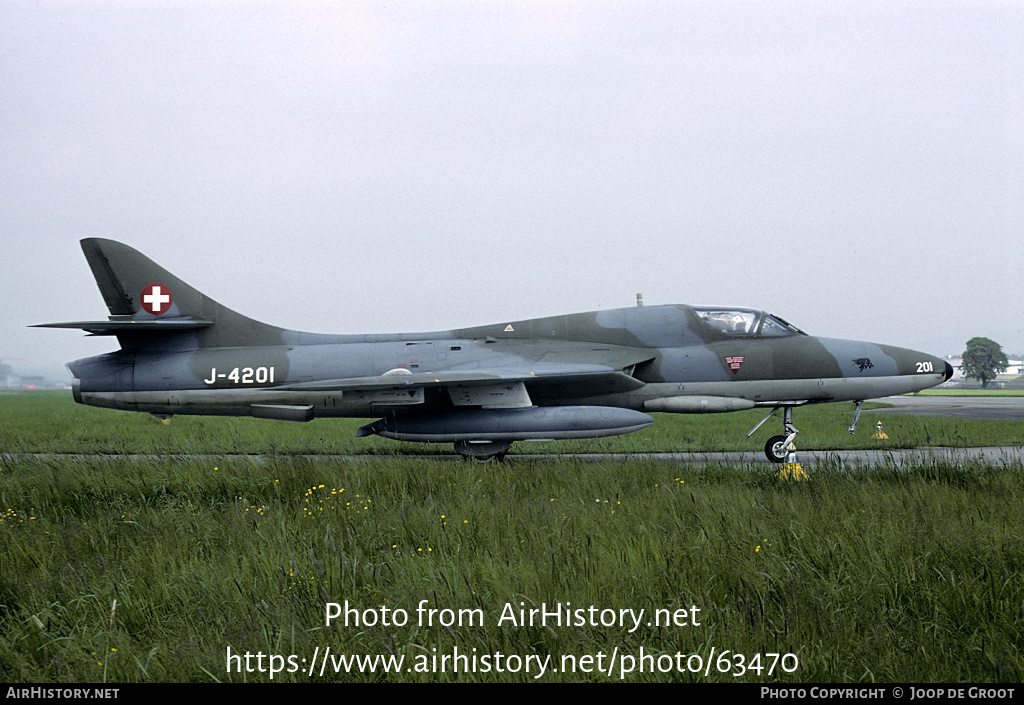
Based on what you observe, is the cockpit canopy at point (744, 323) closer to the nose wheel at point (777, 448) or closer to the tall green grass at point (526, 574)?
the nose wheel at point (777, 448)

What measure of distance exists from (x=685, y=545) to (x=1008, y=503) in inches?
136

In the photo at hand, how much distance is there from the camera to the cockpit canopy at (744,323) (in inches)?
503

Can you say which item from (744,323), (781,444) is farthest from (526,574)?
(744,323)

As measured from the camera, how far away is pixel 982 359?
3472 inches

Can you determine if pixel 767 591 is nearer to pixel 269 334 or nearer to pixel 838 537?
pixel 838 537

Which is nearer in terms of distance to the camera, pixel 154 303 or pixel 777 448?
pixel 777 448

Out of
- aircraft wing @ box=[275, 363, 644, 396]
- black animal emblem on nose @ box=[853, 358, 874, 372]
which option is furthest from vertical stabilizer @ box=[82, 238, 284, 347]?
black animal emblem on nose @ box=[853, 358, 874, 372]

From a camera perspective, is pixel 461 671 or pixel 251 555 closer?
pixel 461 671

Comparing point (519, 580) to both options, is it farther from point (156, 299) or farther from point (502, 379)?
point (156, 299)

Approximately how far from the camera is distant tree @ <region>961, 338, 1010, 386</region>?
8719 cm

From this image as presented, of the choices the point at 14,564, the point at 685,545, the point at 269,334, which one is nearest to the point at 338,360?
the point at 269,334

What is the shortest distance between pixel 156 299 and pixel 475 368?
661cm

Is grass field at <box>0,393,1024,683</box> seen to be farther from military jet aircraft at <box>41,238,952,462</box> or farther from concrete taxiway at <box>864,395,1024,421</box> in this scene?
concrete taxiway at <box>864,395,1024,421</box>
